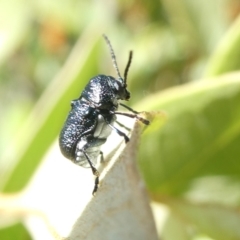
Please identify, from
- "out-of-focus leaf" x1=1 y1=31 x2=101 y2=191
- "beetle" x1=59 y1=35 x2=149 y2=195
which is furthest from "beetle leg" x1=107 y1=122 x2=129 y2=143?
"out-of-focus leaf" x1=1 y1=31 x2=101 y2=191

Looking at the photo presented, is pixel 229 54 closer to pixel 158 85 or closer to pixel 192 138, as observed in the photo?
pixel 192 138

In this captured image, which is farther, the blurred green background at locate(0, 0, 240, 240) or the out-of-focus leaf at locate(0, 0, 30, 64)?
the out-of-focus leaf at locate(0, 0, 30, 64)

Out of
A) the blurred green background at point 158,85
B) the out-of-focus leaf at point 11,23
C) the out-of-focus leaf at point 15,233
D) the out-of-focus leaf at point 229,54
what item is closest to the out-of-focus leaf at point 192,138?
the blurred green background at point 158,85

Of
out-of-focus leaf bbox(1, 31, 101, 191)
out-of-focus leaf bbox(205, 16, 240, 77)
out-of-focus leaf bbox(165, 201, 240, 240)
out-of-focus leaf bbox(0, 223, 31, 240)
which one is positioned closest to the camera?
out-of-focus leaf bbox(165, 201, 240, 240)

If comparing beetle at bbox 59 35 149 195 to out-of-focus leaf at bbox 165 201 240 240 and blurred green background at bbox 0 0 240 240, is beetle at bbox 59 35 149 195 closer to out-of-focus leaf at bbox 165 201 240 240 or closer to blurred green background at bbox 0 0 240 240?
blurred green background at bbox 0 0 240 240

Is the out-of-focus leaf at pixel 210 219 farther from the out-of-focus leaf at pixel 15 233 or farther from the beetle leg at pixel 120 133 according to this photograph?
the out-of-focus leaf at pixel 15 233

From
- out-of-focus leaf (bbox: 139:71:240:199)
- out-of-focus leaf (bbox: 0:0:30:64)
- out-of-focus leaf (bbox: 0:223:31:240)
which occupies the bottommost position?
out-of-focus leaf (bbox: 0:223:31:240)

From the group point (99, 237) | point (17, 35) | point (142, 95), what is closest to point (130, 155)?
point (99, 237)
